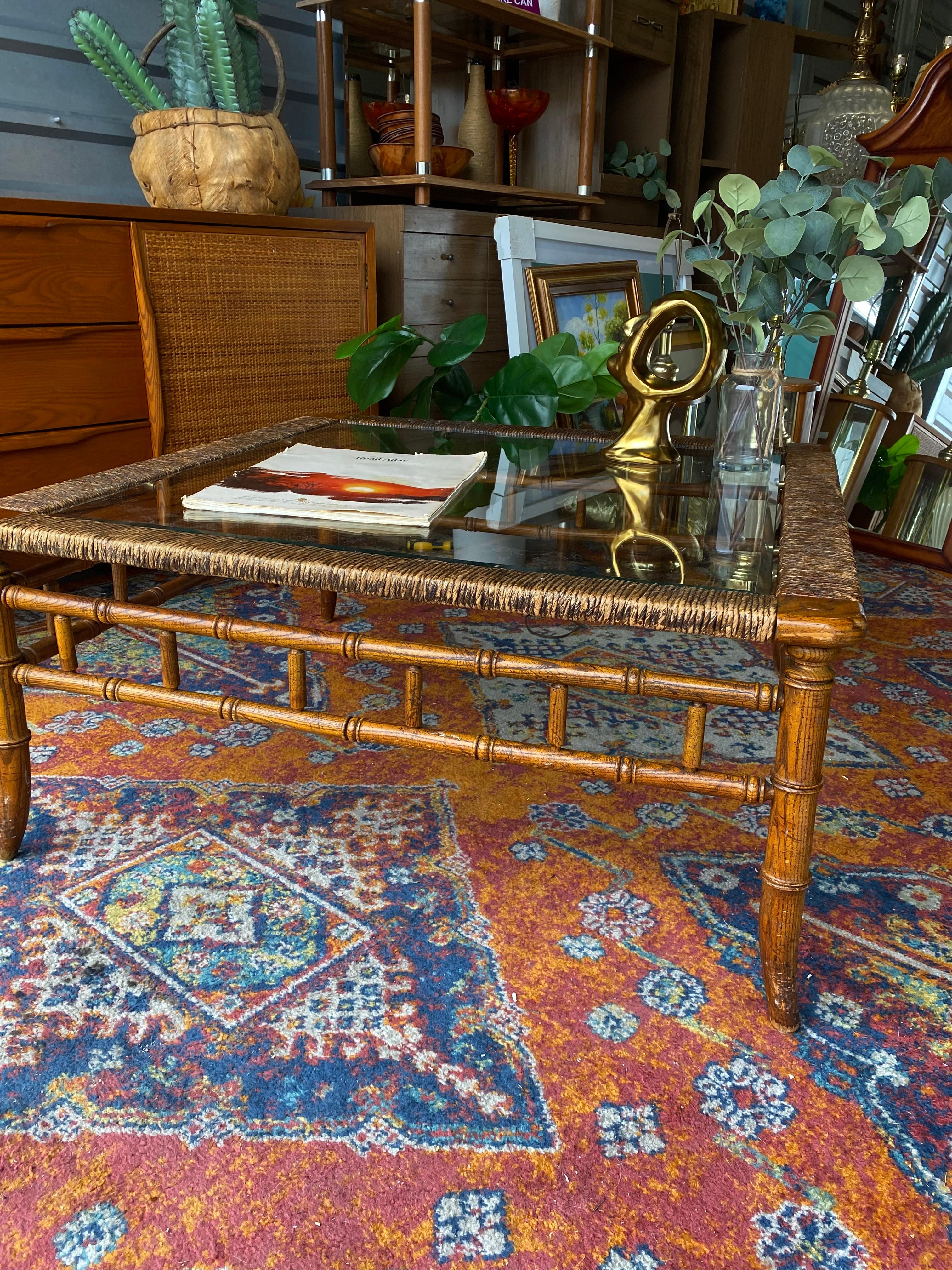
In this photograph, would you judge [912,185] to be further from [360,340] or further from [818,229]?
[360,340]

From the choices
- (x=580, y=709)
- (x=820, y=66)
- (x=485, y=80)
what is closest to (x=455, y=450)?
(x=580, y=709)

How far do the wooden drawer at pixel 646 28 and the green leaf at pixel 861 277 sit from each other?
197cm

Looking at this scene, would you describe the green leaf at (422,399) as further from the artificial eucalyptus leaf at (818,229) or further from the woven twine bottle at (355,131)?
the artificial eucalyptus leaf at (818,229)

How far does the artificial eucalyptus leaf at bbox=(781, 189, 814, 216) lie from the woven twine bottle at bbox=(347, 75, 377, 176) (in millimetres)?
1727

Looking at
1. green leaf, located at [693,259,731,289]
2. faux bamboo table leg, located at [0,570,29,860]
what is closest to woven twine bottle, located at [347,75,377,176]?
green leaf, located at [693,259,731,289]

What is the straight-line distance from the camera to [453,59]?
2744mm

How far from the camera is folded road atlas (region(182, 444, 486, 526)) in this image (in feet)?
3.35

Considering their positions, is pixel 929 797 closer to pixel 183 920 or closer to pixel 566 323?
pixel 183 920

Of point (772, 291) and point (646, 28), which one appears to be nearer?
point (772, 291)

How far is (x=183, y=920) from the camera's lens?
41.1 inches

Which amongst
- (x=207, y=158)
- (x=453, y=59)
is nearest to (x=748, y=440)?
(x=207, y=158)

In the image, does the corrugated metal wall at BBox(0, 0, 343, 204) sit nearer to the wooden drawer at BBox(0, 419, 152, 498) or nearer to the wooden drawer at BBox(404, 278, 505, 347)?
the wooden drawer at BBox(0, 419, 152, 498)

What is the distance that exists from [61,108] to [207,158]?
45 cm

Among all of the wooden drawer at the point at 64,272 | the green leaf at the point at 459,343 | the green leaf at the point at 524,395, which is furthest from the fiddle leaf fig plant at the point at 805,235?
the wooden drawer at the point at 64,272
